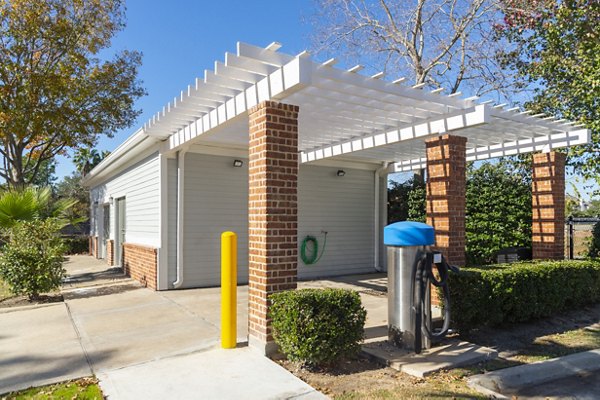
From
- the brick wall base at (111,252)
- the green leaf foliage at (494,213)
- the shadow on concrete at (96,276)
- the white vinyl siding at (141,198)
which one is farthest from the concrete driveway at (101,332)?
the green leaf foliage at (494,213)

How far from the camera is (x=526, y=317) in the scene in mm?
5879

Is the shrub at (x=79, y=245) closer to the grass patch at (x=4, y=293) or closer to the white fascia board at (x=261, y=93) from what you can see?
the grass patch at (x=4, y=293)

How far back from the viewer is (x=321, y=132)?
785 centimetres

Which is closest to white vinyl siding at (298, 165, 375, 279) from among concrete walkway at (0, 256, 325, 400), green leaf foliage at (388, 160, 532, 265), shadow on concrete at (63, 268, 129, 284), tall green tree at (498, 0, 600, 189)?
green leaf foliage at (388, 160, 532, 265)

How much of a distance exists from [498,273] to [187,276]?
560cm

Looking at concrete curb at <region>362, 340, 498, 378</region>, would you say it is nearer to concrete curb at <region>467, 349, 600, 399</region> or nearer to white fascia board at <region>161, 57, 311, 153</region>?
concrete curb at <region>467, 349, 600, 399</region>

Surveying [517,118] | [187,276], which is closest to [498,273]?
[517,118]

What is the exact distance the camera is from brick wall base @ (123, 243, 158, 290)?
8281 mm

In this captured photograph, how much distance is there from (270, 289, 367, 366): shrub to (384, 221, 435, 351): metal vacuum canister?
2.10 ft

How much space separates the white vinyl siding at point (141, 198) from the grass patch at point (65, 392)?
4.66m

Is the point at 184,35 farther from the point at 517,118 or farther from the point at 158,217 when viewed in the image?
the point at 517,118

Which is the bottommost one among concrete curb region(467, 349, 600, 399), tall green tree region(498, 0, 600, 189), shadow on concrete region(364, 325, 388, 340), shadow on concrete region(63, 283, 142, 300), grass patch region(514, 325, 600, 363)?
grass patch region(514, 325, 600, 363)

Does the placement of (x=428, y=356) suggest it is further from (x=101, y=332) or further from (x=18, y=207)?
(x=18, y=207)

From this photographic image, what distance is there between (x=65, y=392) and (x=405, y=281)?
3.38 m
